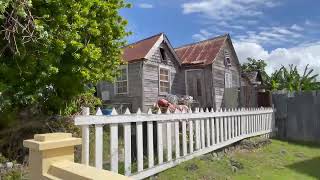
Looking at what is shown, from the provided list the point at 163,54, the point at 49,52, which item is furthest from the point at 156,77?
the point at 49,52

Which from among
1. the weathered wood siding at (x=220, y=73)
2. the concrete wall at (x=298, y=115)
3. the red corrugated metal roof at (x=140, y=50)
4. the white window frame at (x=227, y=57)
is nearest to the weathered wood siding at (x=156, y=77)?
the red corrugated metal roof at (x=140, y=50)

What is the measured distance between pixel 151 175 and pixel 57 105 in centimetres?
341

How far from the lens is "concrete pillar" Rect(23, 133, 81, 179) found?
9.46ft

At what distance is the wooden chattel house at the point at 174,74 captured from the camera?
16.4m

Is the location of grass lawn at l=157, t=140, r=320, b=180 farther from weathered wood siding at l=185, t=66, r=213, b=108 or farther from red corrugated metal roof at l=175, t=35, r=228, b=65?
red corrugated metal roof at l=175, t=35, r=228, b=65

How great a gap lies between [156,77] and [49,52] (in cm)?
973

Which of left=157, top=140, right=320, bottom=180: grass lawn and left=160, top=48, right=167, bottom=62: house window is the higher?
left=160, top=48, right=167, bottom=62: house window

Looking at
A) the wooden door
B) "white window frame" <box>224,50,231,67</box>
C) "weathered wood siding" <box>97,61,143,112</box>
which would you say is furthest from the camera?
"white window frame" <box>224,50,231,67</box>

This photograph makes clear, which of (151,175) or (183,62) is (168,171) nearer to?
(151,175)

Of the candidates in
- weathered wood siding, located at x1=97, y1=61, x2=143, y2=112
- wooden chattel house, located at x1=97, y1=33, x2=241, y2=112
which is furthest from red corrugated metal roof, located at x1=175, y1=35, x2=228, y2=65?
weathered wood siding, located at x1=97, y1=61, x2=143, y2=112

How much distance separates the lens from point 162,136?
6848mm

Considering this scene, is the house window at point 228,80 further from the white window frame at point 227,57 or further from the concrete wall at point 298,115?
the concrete wall at point 298,115

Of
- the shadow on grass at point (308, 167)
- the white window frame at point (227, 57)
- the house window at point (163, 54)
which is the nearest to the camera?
the shadow on grass at point (308, 167)

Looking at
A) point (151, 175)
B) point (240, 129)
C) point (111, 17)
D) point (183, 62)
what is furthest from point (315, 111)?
point (151, 175)
